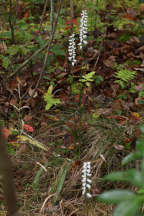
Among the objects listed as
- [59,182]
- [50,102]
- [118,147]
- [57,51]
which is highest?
[57,51]

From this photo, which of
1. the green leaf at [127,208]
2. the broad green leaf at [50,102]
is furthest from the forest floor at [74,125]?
the green leaf at [127,208]

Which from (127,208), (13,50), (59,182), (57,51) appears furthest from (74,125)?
(127,208)

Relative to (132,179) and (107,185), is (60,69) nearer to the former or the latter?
(107,185)

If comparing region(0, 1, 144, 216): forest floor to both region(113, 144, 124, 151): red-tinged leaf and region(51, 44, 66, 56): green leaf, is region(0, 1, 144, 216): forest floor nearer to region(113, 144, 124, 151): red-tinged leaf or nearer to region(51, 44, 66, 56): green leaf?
region(113, 144, 124, 151): red-tinged leaf

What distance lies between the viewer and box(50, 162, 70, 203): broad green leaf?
1.93 m

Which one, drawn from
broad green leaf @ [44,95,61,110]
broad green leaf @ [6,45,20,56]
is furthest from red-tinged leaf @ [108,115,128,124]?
broad green leaf @ [6,45,20,56]

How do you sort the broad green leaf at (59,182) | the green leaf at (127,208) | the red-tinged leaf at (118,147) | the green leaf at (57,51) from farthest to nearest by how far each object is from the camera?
the green leaf at (57,51)
the red-tinged leaf at (118,147)
the broad green leaf at (59,182)
the green leaf at (127,208)

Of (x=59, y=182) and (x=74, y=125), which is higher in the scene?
(x=74, y=125)

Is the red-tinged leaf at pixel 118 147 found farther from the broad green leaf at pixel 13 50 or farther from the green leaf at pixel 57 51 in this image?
the broad green leaf at pixel 13 50

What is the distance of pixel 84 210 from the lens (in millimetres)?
1899

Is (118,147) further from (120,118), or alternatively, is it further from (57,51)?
(57,51)

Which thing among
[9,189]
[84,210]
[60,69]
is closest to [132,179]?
[9,189]

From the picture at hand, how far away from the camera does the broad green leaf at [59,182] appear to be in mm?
1927

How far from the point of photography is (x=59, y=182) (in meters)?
1.99
